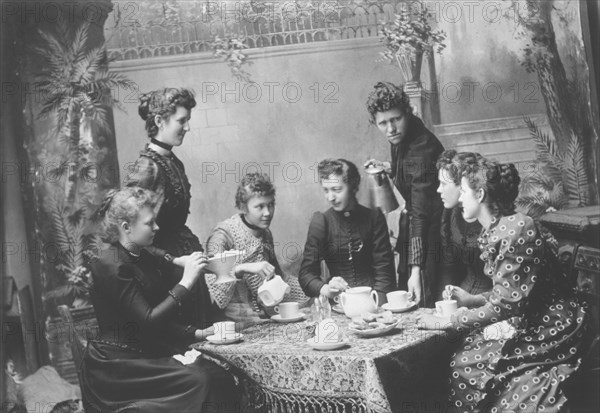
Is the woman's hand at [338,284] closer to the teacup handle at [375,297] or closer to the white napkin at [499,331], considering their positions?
the teacup handle at [375,297]

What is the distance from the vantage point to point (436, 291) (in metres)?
3.97

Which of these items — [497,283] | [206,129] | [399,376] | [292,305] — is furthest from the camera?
[206,129]

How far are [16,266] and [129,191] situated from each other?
2.78 feet

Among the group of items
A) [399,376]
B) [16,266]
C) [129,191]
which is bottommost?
[399,376]

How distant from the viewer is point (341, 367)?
3086mm

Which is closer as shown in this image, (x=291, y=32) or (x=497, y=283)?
(x=497, y=283)

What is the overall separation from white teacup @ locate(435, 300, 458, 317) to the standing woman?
4.08 feet

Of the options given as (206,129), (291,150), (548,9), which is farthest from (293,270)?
(548,9)

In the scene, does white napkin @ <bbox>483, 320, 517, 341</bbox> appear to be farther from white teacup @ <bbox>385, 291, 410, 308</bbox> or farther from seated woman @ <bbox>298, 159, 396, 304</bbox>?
seated woman @ <bbox>298, 159, 396, 304</bbox>

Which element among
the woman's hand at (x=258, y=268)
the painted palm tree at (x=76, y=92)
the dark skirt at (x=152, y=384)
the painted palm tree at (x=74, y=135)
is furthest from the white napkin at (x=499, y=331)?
the painted palm tree at (x=76, y=92)

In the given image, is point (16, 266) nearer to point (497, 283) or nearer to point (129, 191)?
point (129, 191)

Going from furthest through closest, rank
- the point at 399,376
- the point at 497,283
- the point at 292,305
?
the point at 292,305 < the point at 497,283 < the point at 399,376

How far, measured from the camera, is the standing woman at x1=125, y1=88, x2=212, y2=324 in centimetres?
387

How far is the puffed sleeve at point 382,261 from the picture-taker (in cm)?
397
